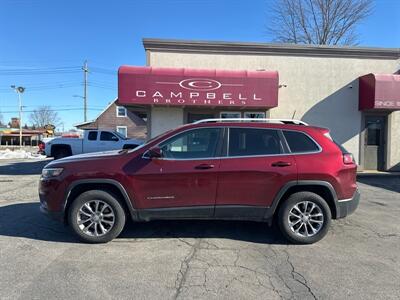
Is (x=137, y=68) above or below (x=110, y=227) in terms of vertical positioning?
above

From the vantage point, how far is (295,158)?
5.18m

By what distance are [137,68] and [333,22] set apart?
75.6ft

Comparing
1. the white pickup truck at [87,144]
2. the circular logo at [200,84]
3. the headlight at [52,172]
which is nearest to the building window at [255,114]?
the circular logo at [200,84]

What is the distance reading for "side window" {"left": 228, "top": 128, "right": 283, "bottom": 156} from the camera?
523cm

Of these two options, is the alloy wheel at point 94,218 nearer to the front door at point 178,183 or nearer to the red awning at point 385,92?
the front door at point 178,183

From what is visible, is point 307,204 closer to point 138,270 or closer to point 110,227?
point 138,270

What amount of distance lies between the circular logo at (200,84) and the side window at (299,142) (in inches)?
295

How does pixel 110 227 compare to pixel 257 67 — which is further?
pixel 257 67

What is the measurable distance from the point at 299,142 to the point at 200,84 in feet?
25.2

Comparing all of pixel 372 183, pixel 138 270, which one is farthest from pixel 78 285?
pixel 372 183

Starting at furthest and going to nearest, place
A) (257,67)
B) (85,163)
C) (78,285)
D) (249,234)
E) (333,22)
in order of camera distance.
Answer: (333,22) → (257,67) → (249,234) → (85,163) → (78,285)

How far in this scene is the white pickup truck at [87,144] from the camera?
1641 cm

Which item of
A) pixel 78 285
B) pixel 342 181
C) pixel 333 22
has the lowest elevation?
pixel 78 285

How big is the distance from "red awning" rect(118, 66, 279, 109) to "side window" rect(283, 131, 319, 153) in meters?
7.36
